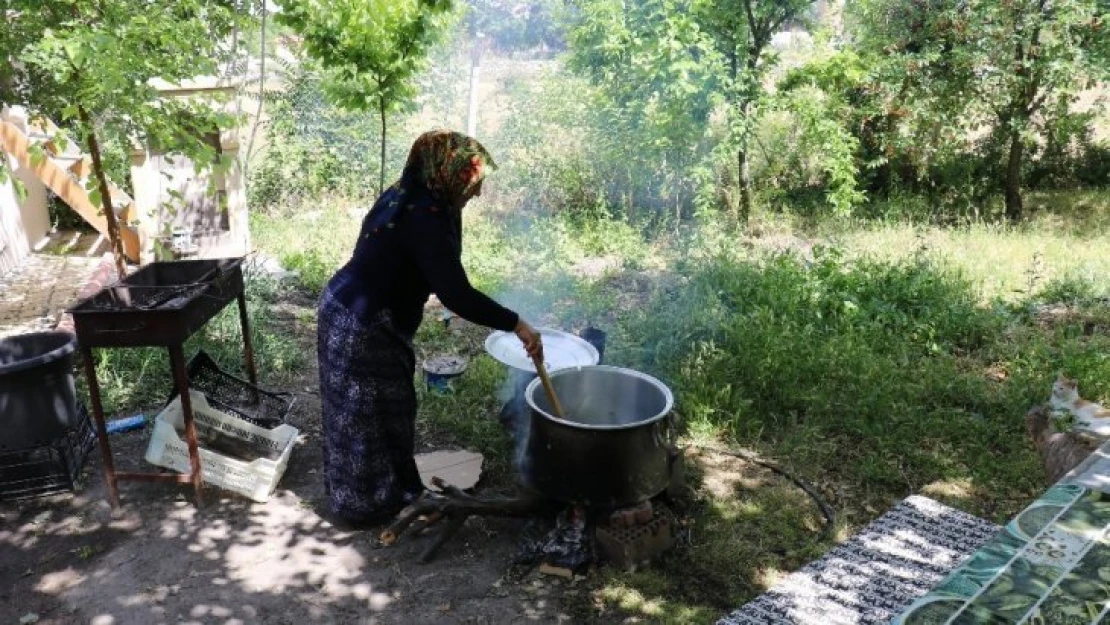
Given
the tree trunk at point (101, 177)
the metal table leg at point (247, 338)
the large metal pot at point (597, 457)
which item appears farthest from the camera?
the tree trunk at point (101, 177)

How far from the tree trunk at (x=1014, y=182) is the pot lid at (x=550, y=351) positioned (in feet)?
24.6

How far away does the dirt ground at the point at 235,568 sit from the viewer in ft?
11.1

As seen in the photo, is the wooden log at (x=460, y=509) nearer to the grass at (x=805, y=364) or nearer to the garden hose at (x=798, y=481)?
the grass at (x=805, y=364)

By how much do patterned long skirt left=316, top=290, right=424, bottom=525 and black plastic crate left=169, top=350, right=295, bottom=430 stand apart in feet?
2.97

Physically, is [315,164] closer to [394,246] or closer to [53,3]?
[53,3]

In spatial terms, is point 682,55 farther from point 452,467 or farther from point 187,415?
point 187,415

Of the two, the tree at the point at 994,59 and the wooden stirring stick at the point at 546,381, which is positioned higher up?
the tree at the point at 994,59

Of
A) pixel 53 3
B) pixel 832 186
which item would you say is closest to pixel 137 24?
pixel 53 3

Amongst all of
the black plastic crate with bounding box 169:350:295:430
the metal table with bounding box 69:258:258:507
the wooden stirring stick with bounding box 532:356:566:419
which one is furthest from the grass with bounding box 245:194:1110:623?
the metal table with bounding box 69:258:258:507

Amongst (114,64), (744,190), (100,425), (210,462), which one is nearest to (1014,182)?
(744,190)

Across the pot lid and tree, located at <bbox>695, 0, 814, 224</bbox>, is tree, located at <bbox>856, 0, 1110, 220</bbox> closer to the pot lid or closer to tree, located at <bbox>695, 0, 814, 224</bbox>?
tree, located at <bbox>695, 0, 814, 224</bbox>

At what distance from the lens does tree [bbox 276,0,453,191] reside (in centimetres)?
566

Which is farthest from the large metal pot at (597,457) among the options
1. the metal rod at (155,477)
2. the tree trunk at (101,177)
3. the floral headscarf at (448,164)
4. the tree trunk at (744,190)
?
the tree trunk at (744,190)

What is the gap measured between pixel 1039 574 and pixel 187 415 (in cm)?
365
